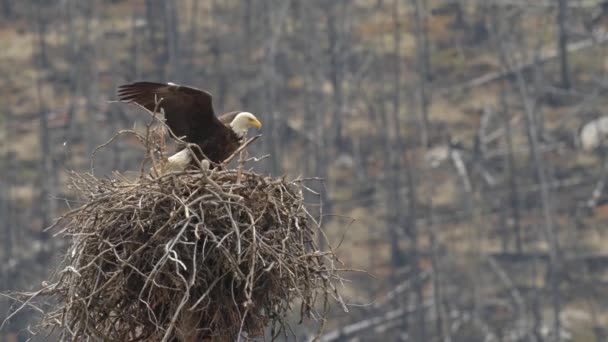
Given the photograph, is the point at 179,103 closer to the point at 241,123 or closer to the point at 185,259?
the point at 241,123

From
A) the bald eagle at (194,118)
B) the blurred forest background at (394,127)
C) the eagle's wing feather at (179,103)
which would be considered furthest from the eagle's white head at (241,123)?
the blurred forest background at (394,127)

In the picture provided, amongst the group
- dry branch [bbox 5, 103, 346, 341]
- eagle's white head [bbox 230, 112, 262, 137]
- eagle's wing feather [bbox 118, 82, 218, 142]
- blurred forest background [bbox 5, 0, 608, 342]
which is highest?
eagle's wing feather [bbox 118, 82, 218, 142]

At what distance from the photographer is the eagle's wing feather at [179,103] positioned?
8.52 metres

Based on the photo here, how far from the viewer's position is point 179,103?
864 centimetres

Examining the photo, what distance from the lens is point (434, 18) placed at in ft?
98.9

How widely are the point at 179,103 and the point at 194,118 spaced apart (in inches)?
5.5

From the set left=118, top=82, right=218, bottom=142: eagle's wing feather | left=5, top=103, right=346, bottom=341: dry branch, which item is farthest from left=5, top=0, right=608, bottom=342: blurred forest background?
left=5, top=103, right=346, bottom=341: dry branch

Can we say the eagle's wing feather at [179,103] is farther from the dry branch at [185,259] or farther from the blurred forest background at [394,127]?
the blurred forest background at [394,127]

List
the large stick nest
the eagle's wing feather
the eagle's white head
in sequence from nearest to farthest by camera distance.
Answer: the large stick nest → the eagle's wing feather → the eagle's white head

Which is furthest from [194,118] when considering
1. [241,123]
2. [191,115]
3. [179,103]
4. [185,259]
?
→ [185,259]

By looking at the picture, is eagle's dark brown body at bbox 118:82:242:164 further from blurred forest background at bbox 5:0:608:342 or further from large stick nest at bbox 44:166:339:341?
blurred forest background at bbox 5:0:608:342

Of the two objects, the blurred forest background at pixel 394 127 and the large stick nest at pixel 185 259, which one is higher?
the large stick nest at pixel 185 259

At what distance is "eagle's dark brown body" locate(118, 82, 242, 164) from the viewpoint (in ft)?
28.0

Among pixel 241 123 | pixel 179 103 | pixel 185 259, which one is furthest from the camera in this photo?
pixel 241 123
